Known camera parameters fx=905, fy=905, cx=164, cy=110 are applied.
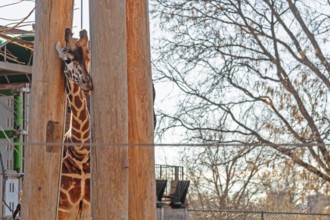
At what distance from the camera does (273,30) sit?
1712 centimetres

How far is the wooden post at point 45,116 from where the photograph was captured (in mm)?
5938

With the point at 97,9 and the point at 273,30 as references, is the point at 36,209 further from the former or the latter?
the point at 273,30

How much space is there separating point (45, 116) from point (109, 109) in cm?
99

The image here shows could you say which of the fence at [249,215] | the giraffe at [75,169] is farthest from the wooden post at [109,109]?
the fence at [249,215]

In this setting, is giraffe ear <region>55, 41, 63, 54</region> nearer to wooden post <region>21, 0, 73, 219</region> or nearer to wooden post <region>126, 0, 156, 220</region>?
wooden post <region>21, 0, 73, 219</region>

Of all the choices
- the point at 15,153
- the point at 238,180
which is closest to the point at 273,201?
the point at 238,180

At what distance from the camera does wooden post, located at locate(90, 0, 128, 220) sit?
5.04 meters

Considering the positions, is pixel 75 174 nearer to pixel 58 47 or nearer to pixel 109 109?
pixel 58 47

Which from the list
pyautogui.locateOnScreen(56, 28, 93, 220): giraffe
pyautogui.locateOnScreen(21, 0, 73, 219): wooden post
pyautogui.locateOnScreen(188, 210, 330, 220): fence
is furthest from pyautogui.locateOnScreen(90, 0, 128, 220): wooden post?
pyautogui.locateOnScreen(188, 210, 330, 220): fence

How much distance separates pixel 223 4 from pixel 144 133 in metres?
12.2

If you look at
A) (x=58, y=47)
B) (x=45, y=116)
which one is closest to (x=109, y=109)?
(x=45, y=116)

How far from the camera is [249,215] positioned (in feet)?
66.8

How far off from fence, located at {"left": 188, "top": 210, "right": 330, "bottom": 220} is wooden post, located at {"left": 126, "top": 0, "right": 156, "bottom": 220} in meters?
10.5

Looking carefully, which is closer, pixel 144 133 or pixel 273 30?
pixel 144 133
